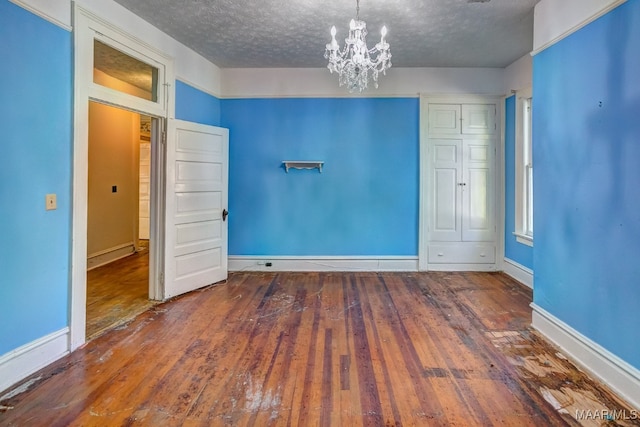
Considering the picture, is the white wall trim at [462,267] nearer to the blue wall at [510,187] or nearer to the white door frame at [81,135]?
the blue wall at [510,187]

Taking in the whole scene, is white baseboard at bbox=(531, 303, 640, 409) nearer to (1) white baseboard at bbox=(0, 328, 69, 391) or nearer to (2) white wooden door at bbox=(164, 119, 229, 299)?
(2) white wooden door at bbox=(164, 119, 229, 299)

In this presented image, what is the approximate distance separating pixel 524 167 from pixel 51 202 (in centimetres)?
504

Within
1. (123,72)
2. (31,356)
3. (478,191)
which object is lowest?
(31,356)

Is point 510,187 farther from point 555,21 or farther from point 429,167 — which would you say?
point 555,21

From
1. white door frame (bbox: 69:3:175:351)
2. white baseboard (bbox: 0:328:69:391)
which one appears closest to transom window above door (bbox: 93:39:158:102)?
white door frame (bbox: 69:3:175:351)

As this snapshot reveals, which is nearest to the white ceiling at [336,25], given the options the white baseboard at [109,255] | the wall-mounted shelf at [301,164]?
Result: the wall-mounted shelf at [301,164]

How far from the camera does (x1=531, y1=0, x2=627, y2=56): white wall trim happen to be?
7.25ft

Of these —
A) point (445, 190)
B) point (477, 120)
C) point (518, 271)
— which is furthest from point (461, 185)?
point (518, 271)

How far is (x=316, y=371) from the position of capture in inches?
89.2

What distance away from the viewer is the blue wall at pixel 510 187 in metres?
4.44

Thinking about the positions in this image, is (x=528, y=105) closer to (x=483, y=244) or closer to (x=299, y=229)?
(x=483, y=244)

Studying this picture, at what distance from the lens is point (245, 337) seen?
2.79 m

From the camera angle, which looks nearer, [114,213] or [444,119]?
[444,119]

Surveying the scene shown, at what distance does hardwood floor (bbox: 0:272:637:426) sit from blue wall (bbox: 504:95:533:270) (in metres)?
1.02
